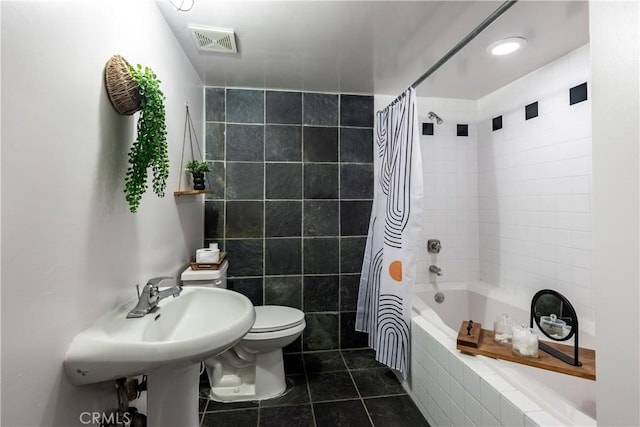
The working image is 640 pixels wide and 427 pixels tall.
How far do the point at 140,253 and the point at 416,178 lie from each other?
1466 millimetres

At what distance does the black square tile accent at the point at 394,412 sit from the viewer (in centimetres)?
159

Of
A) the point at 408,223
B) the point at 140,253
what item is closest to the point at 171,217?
the point at 140,253

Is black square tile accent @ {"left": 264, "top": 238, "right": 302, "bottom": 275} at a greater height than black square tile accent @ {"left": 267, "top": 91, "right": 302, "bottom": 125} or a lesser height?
lesser

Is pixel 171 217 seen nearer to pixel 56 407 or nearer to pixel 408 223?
pixel 56 407

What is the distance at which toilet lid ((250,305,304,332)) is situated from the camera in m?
1.74

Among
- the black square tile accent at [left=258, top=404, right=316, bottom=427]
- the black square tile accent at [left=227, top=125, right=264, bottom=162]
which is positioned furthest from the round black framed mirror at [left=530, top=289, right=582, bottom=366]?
the black square tile accent at [left=227, top=125, right=264, bottom=162]

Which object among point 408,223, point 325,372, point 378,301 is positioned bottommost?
point 325,372

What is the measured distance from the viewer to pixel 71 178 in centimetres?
80

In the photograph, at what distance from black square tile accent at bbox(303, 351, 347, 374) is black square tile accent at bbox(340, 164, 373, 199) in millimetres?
1279

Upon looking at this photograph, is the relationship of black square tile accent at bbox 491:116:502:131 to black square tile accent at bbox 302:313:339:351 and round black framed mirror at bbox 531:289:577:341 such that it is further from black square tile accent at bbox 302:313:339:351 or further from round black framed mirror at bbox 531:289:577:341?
black square tile accent at bbox 302:313:339:351

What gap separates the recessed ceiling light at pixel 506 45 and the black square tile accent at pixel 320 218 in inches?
56.4

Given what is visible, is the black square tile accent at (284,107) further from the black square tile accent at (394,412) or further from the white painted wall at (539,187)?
the black square tile accent at (394,412)

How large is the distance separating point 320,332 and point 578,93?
240 centimetres

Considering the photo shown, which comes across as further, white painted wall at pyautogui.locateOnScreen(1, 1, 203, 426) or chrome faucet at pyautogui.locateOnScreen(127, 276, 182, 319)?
chrome faucet at pyautogui.locateOnScreen(127, 276, 182, 319)
